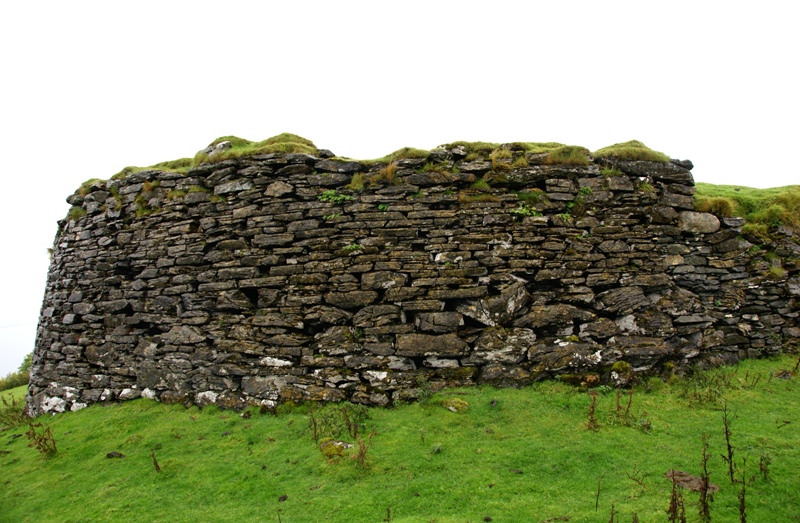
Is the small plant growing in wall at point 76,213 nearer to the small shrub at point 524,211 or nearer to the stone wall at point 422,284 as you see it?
the stone wall at point 422,284

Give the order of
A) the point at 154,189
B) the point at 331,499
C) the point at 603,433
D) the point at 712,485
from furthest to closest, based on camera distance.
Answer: the point at 154,189, the point at 603,433, the point at 331,499, the point at 712,485

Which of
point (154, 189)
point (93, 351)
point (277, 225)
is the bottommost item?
point (93, 351)

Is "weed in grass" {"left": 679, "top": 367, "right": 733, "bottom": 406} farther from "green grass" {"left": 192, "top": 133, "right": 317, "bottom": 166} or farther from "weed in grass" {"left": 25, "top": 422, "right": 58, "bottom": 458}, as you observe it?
"weed in grass" {"left": 25, "top": 422, "right": 58, "bottom": 458}

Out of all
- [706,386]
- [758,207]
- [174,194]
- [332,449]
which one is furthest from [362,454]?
[758,207]

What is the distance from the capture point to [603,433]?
7047 millimetres

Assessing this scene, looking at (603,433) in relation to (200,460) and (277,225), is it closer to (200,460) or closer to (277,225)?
(200,460)

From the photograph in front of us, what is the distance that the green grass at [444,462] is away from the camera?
5703 mm

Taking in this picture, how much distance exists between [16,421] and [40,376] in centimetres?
113

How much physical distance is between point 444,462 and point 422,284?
Result: 342 centimetres

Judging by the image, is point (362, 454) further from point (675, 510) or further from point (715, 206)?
point (715, 206)

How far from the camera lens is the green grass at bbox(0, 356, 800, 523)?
5.70 metres

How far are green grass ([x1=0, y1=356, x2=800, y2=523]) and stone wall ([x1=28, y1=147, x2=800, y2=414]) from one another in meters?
0.68

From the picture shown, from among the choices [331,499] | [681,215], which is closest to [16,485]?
[331,499]

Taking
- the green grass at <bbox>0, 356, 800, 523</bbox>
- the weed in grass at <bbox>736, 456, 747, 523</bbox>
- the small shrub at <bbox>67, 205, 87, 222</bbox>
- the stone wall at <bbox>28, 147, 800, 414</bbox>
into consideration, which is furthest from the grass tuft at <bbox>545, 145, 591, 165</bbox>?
the small shrub at <bbox>67, 205, 87, 222</bbox>
